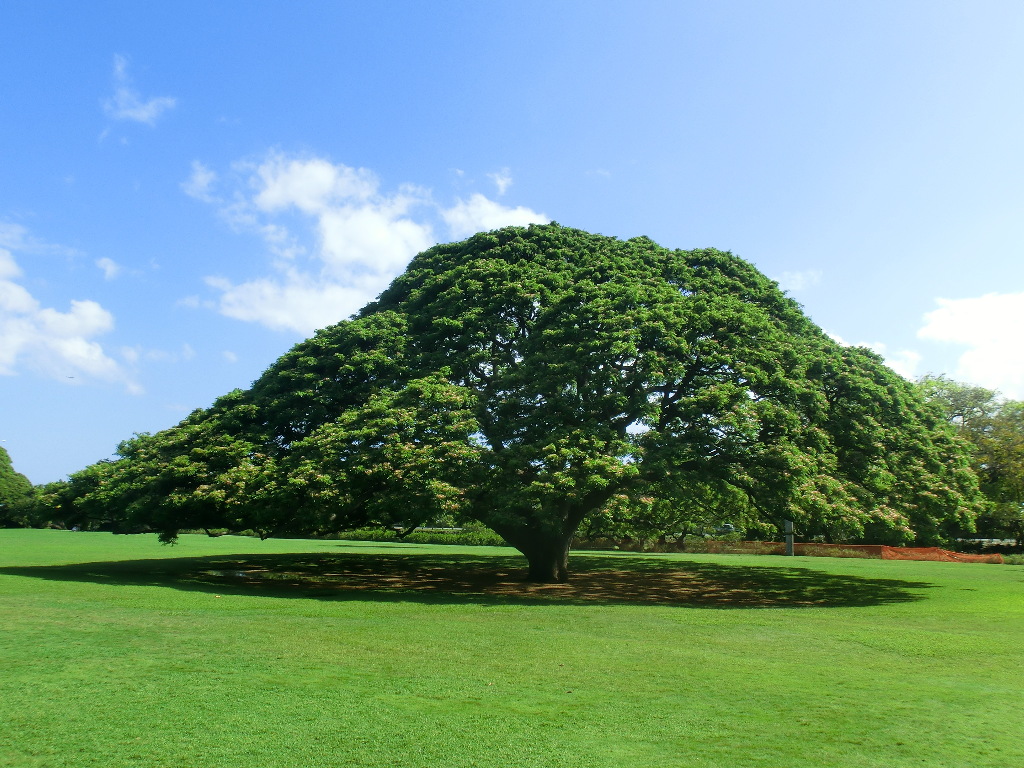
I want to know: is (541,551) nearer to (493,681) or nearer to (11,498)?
(493,681)

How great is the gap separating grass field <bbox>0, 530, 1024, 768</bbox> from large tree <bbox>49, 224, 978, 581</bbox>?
243 centimetres

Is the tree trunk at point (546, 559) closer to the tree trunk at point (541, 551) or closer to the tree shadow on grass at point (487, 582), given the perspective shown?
the tree trunk at point (541, 551)

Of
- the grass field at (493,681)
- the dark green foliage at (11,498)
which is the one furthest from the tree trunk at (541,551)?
the dark green foliage at (11,498)

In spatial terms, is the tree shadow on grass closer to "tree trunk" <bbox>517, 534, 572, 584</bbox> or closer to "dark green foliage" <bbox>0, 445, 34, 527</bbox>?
"tree trunk" <bbox>517, 534, 572, 584</bbox>

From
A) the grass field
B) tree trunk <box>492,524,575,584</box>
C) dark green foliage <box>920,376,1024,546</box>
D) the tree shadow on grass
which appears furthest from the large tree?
dark green foliage <box>920,376,1024,546</box>

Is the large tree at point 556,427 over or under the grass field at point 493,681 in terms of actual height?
over

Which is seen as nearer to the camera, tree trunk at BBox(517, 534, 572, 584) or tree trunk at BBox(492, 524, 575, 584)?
tree trunk at BBox(492, 524, 575, 584)

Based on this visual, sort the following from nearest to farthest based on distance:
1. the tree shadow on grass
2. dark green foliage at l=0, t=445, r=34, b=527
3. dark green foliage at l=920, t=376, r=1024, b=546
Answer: the tree shadow on grass → dark green foliage at l=920, t=376, r=1024, b=546 → dark green foliage at l=0, t=445, r=34, b=527

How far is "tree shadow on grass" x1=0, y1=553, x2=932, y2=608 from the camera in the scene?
17.5 meters

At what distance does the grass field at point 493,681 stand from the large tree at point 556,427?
2.43 m

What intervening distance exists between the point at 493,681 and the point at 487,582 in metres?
13.9

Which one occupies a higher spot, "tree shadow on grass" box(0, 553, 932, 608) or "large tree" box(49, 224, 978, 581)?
"large tree" box(49, 224, 978, 581)

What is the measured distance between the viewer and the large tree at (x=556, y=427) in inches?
648

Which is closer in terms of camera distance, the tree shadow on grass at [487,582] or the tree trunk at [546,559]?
the tree shadow on grass at [487,582]
